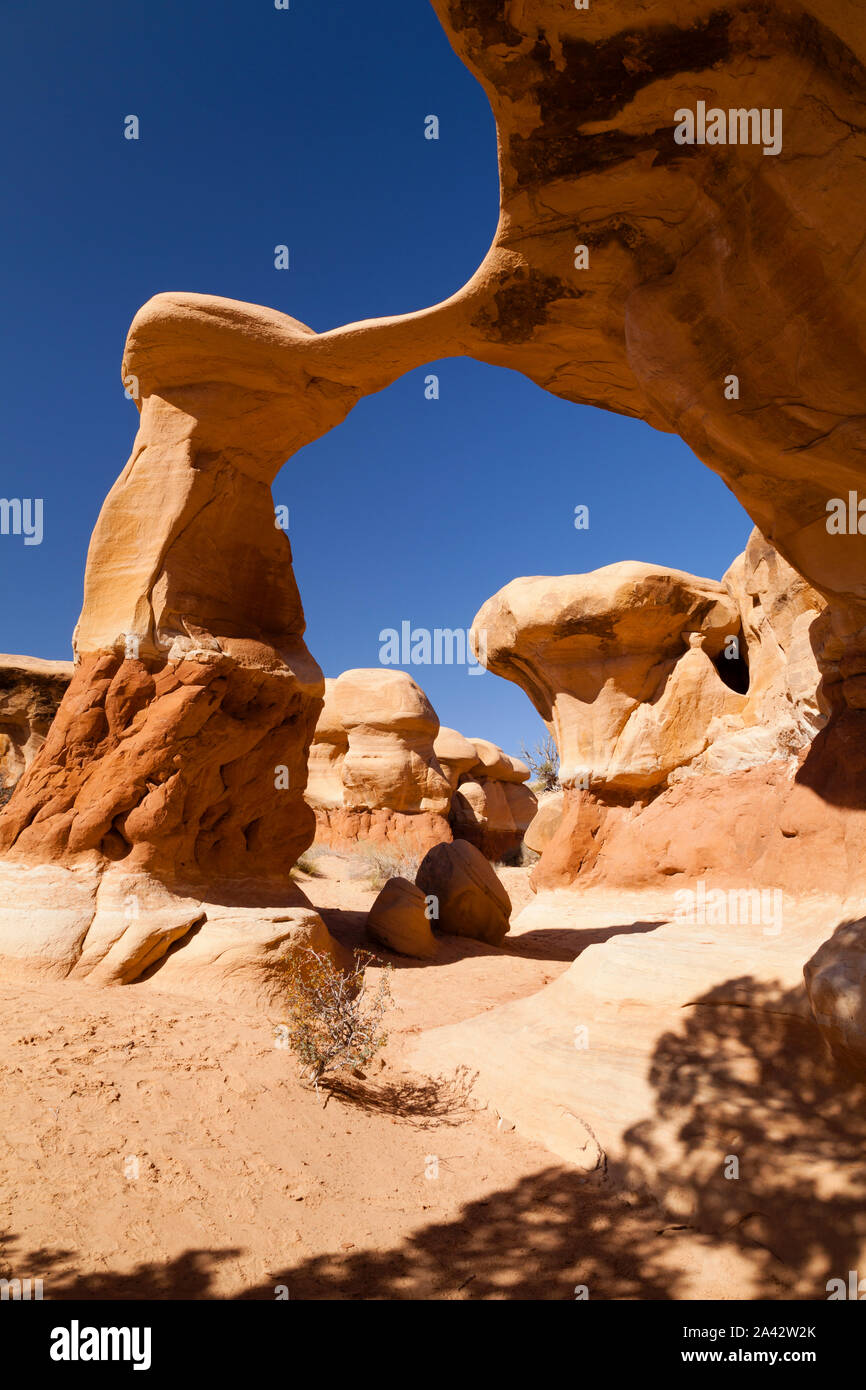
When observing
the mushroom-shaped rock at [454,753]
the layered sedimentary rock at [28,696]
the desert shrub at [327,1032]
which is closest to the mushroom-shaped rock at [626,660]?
the desert shrub at [327,1032]

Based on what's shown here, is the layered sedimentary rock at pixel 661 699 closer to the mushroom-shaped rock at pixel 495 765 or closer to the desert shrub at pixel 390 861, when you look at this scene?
the desert shrub at pixel 390 861

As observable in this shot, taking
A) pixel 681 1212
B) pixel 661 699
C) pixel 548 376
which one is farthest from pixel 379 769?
pixel 681 1212

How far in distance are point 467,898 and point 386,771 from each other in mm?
10326

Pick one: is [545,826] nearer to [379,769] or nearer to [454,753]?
[379,769]

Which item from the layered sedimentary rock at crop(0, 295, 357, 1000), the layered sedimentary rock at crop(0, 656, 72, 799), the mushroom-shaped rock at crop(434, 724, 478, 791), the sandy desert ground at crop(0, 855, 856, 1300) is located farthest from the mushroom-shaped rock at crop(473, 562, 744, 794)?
the layered sedimentary rock at crop(0, 656, 72, 799)

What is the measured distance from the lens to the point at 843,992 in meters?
3.56

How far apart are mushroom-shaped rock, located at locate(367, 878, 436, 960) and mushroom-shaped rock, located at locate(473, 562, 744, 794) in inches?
211

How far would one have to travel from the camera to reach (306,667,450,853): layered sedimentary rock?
20.1 metres

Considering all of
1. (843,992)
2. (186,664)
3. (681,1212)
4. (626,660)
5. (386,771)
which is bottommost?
(681,1212)

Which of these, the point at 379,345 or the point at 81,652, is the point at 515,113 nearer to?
the point at 379,345

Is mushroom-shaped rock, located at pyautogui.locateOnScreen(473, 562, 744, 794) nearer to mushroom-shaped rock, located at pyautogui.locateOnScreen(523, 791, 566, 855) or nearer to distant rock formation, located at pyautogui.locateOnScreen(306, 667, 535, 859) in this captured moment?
mushroom-shaped rock, located at pyautogui.locateOnScreen(523, 791, 566, 855)

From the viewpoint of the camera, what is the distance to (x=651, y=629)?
→ 13.0 meters

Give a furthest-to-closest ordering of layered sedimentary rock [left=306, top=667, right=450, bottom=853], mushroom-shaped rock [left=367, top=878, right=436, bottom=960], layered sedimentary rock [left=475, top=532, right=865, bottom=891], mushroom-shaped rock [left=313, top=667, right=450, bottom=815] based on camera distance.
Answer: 1. mushroom-shaped rock [left=313, top=667, right=450, bottom=815]
2. layered sedimentary rock [left=306, top=667, right=450, bottom=853]
3. layered sedimentary rock [left=475, top=532, right=865, bottom=891]
4. mushroom-shaped rock [left=367, top=878, right=436, bottom=960]

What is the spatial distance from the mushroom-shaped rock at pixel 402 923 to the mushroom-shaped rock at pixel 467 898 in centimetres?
94
